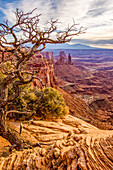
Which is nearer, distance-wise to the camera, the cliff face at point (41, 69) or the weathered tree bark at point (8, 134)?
the weathered tree bark at point (8, 134)

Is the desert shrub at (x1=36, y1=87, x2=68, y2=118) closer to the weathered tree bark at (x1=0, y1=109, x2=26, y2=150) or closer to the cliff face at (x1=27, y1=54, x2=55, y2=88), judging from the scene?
the weathered tree bark at (x1=0, y1=109, x2=26, y2=150)

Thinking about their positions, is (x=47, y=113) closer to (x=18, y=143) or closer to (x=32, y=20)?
(x=18, y=143)

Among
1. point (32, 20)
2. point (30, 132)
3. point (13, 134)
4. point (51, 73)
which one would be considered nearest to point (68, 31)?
point (32, 20)

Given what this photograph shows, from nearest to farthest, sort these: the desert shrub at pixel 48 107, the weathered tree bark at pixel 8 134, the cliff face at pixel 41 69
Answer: the weathered tree bark at pixel 8 134 < the desert shrub at pixel 48 107 < the cliff face at pixel 41 69

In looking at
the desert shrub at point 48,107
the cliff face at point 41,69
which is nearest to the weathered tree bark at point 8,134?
the desert shrub at point 48,107

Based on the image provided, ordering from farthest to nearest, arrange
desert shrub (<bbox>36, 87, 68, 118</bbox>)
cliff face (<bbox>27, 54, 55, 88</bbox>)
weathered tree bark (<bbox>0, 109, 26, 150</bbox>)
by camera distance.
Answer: cliff face (<bbox>27, 54, 55, 88</bbox>) → desert shrub (<bbox>36, 87, 68, 118</bbox>) → weathered tree bark (<bbox>0, 109, 26, 150</bbox>)

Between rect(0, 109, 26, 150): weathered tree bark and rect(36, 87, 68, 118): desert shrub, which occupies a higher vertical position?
rect(0, 109, 26, 150): weathered tree bark

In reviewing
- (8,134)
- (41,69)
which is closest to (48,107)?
(8,134)

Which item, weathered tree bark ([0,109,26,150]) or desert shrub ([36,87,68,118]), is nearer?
weathered tree bark ([0,109,26,150])

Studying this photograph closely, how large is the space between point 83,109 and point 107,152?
3212cm

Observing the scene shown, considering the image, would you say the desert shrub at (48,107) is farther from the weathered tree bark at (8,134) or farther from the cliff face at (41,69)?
the cliff face at (41,69)

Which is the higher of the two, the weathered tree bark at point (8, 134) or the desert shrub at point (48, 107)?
the weathered tree bark at point (8, 134)

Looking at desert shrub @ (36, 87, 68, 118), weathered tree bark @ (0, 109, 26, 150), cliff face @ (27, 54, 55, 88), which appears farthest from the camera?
cliff face @ (27, 54, 55, 88)

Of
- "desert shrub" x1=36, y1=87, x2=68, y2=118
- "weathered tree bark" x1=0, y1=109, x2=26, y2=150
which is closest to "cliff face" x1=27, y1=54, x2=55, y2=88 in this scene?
"desert shrub" x1=36, y1=87, x2=68, y2=118
